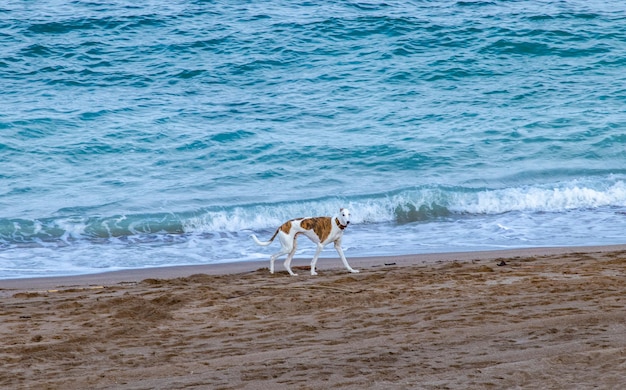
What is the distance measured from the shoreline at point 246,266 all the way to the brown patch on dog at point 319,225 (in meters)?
0.68

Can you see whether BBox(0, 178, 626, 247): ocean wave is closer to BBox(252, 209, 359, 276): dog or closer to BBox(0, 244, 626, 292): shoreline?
BBox(0, 244, 626, 292): shoreline

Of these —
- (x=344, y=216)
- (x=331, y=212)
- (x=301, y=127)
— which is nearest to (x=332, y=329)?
(x=344, y=216)

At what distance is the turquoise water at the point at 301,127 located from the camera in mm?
12656

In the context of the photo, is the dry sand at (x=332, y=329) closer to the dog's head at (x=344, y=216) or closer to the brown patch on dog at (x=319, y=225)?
the brown patch on dog at (x=319, y=225)

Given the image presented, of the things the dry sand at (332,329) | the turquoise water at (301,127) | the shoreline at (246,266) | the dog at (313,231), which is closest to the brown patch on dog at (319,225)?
the dog at (313,231)

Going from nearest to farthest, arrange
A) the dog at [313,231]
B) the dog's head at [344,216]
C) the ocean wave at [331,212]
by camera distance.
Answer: the dog's head at [344,216], the dog at [313,231], the ocean wave at [331,212]

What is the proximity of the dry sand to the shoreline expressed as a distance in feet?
0.78

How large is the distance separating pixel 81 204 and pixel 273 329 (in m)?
8.15

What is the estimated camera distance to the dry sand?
5285mm

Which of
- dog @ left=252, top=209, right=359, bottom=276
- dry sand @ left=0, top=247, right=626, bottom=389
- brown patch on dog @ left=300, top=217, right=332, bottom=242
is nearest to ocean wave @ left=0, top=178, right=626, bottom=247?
dry sand @ left=0, top=247, right=626, bottom=389

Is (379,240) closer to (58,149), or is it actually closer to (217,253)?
(217,253)

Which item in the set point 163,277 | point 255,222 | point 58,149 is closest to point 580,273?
point 163,277

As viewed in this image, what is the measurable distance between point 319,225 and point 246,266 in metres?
1.49

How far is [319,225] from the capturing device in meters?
9.22
